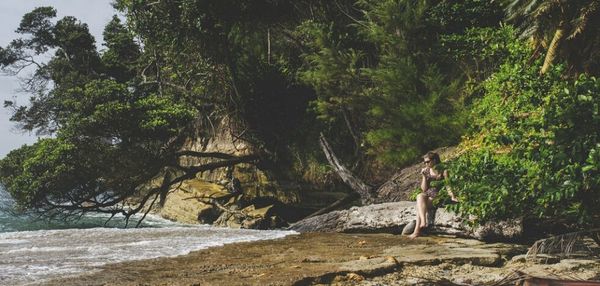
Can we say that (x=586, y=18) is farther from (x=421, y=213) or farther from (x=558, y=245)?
(x=558, y=245)

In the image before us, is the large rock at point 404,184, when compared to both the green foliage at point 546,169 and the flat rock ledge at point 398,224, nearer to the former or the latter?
the flat rock ledge at point 398,224

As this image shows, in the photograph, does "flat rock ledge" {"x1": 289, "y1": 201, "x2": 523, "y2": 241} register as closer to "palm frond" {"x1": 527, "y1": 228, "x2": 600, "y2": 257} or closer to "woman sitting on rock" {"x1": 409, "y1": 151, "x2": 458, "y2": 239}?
"woman sitting on rock" {"x1": 409, "y1": 151, "x2": 458, "y2": 239}

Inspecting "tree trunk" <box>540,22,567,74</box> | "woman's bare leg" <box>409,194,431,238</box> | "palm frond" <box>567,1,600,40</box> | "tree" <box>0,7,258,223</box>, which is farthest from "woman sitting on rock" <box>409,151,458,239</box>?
"tree" <box>0,7,258,223</box>

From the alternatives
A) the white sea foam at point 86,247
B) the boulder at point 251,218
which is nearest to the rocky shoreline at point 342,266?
the white sea foam at point 86,247

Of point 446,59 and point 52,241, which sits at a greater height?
point 446,59

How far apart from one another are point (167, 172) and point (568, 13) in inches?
480

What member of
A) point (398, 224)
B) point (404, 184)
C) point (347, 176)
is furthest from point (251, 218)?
point (398, 224)

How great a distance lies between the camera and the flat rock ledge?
7465 millimetres

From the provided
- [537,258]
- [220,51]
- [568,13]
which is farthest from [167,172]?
[537,258]

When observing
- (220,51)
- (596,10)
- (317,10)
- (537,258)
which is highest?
(317,10)

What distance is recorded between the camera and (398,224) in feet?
29.8

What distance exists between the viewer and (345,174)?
14.3m

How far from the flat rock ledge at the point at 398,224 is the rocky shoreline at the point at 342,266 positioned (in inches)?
19.5

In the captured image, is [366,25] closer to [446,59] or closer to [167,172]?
[446,59]
